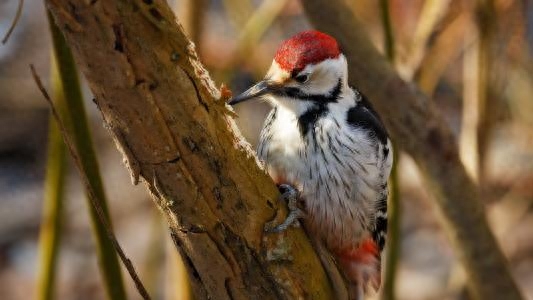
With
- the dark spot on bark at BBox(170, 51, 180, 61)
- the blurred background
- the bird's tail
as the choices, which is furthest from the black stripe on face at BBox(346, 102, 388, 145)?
the blurred background

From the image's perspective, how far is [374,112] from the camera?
202 centimetres

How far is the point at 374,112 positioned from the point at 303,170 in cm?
27

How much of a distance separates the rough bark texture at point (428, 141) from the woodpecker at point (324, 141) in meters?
0.04

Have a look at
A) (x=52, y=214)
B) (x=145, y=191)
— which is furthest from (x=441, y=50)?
(x=145, y=191)

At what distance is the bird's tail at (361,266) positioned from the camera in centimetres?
199

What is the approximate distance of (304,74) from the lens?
1.84 metres

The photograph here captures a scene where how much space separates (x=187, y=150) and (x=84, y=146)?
41 centimetres

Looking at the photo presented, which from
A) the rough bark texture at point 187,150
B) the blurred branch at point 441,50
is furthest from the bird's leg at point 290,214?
the blurred branch at point 441,50

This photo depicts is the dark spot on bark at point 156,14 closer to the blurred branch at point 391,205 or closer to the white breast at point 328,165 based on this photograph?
the white breast at point 328,165

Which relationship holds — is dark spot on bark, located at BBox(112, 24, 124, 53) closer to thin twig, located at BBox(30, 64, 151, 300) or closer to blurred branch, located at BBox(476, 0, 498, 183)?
thin twig, located at BBox(30, 64, 151, 300)

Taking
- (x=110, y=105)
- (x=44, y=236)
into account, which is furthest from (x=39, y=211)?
(x=110, y=105)

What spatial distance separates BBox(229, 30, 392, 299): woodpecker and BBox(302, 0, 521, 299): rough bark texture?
4 cm

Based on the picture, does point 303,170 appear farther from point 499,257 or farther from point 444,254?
point 444,254

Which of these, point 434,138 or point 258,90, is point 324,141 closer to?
point 258,90
